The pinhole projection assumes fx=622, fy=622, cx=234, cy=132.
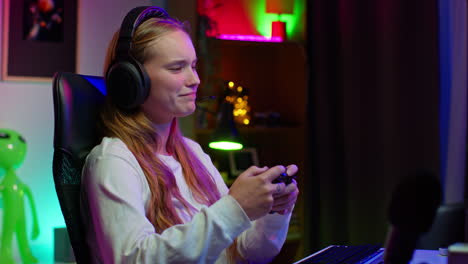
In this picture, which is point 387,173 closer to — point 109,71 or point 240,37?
point 240,37

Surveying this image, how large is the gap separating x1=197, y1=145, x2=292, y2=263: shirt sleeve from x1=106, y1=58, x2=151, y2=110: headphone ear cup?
398 mm

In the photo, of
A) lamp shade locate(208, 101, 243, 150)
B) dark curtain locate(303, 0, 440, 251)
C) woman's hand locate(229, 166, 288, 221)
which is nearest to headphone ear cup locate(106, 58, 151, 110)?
A: woman's hand locate(229, 166, 288, 221)

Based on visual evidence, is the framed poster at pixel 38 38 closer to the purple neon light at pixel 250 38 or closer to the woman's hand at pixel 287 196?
the purple neon light at pixel 250 38

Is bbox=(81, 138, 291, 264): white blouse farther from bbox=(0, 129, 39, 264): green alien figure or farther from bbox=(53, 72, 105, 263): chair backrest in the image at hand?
bbox=(0, 129, 39, 264): green alien figure

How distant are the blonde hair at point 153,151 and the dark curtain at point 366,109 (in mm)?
1304

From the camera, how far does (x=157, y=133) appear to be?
1.43 meters

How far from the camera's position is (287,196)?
1.31m

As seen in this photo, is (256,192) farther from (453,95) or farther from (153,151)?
(453,95)

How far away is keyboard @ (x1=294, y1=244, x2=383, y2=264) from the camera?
1.19 metres

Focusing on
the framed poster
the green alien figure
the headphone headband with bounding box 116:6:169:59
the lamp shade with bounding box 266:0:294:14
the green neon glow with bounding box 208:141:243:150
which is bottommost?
the green alien figure

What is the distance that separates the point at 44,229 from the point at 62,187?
2.15 meters

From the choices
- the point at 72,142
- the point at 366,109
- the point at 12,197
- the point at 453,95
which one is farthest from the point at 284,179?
the point at 12,197

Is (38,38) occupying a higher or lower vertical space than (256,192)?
higher

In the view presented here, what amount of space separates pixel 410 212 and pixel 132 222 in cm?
58
